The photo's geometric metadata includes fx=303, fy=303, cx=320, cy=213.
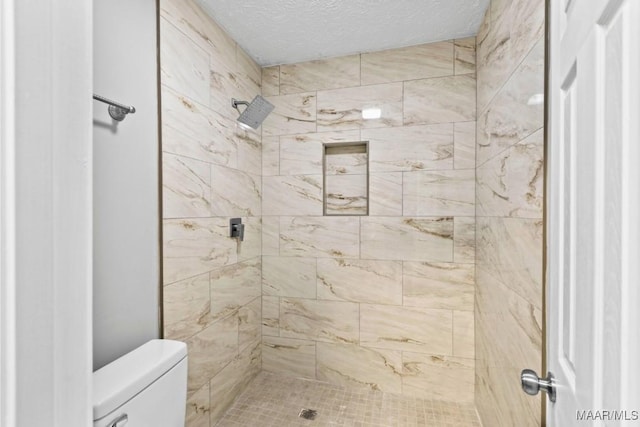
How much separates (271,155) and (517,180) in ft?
5.27

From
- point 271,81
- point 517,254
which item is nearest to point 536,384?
point 517,254

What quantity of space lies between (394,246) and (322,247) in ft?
1.66

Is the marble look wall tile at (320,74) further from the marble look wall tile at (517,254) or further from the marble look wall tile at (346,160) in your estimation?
the marble look wall tile at (517,254)

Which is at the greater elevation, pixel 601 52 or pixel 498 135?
pixel 498 135

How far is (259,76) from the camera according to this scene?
227 cm

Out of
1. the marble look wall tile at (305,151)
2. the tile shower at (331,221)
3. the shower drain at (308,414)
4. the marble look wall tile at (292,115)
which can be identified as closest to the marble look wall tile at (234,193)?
the tile shower at (331,221)

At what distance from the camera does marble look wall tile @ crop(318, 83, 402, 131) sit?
6.72 ft

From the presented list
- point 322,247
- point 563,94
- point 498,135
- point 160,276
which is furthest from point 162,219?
point 498,135

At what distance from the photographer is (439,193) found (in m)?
1.98

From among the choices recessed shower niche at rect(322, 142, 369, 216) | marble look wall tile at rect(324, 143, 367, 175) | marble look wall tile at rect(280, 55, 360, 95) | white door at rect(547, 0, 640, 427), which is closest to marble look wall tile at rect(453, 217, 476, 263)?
recessed shower niche at rect(322, 142, 369, 216)

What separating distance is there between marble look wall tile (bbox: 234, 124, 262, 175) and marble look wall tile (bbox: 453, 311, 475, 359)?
167 cm

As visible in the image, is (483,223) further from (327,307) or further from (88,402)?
(88,402)

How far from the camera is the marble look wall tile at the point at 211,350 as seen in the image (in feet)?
5.01

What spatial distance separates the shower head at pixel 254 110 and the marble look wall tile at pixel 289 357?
5.14 feet
